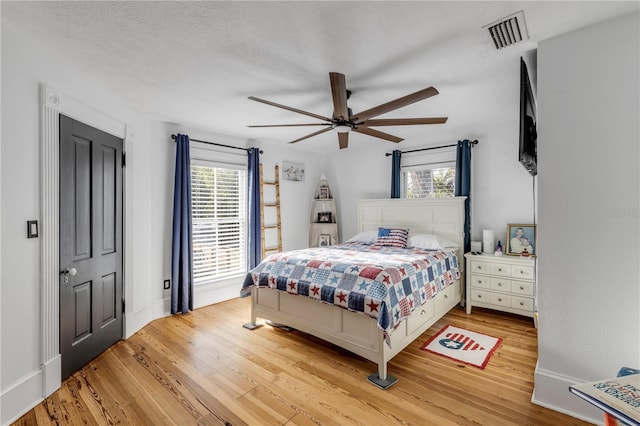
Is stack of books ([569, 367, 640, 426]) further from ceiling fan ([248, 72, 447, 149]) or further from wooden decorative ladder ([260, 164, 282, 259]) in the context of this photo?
wooden decorative ladder ([260, 164, 282, 259])

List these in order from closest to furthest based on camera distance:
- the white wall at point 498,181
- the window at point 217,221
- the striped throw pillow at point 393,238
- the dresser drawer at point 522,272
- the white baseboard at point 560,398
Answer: the white baseboard at point 560,398
the dresser drawer at point 522,272
the white wall at point 498,181
the striped throw pillow at point 393,238
the window at point 217,221

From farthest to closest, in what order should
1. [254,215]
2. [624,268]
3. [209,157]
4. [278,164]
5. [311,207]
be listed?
[311,207] → [278,164] → [254,215] → [209,157] → [624,268]

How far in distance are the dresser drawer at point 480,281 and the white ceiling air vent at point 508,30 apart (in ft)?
8.78

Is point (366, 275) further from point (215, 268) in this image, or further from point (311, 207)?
point (311, 207)

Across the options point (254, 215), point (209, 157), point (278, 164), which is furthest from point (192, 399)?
point (278, 164)

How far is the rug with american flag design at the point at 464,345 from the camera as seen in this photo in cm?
263

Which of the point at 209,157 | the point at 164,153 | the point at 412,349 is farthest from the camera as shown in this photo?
the point at 209,157

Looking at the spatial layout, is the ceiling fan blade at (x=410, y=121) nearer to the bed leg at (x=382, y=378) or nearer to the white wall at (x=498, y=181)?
the white wall at (x=498, y=181)

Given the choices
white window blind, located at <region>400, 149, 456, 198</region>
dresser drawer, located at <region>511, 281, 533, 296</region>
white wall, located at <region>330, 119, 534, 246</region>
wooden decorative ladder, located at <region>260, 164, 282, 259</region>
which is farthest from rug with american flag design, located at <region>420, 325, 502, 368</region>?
wooden decorative ladder, located at <region>260, 164, 282, 259</region>

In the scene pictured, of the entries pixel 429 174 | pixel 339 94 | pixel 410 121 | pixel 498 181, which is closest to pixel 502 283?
pixel 498 181

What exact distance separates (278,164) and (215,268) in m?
1.96

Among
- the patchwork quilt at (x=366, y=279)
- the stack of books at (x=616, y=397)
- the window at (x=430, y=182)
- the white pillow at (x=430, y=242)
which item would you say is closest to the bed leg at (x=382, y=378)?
the patchwork quilt at (x=366, y=279)

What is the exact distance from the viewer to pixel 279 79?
253cm

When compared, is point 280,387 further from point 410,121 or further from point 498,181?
point 498,181
